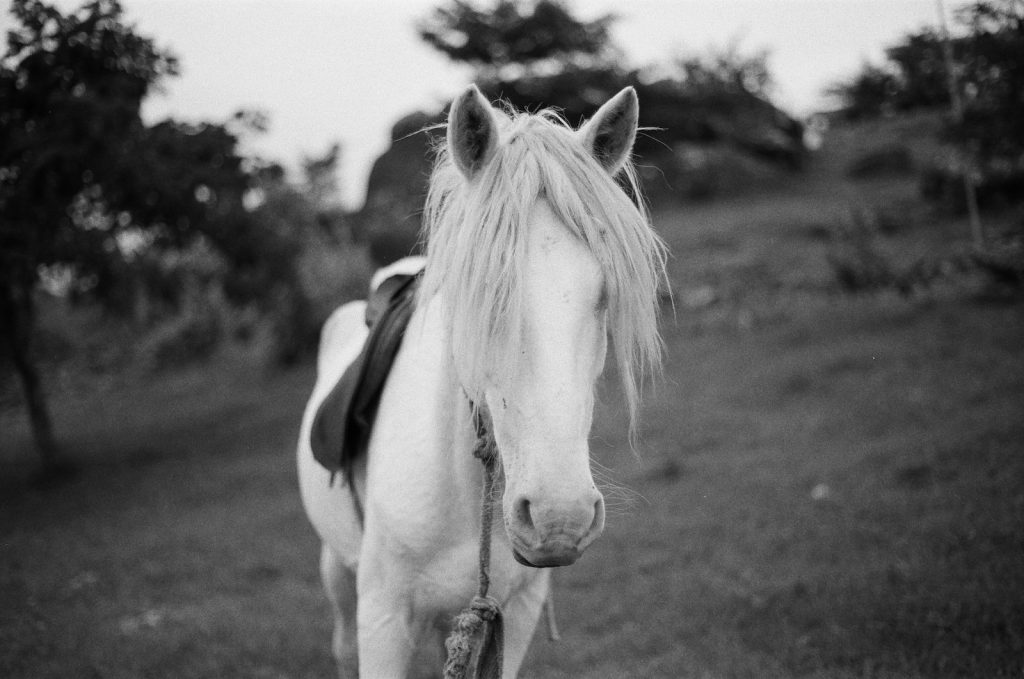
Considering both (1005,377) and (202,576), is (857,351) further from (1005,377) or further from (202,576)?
(202,576)

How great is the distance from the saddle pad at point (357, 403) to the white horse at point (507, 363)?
1.8 inches

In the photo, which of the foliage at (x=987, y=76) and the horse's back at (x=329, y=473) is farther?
the foliage at (x=987, y=76)

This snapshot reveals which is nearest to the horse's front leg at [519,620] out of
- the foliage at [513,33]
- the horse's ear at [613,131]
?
the horse's ear at [613,131]

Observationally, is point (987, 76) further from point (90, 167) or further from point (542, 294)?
point (90, 167)

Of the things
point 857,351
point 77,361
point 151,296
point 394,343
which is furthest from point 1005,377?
point 77,361

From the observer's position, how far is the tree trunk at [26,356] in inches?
346

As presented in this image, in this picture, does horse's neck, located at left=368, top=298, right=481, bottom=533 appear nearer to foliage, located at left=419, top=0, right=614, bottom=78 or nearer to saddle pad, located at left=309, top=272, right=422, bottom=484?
saddle pad, located at left=309, top=272, right=422, bottom=484

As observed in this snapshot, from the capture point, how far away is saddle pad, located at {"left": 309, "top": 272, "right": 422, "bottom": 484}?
7.67ft

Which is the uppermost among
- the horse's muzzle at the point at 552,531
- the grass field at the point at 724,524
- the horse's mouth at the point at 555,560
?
the horse's muzzle at the point at 552,531

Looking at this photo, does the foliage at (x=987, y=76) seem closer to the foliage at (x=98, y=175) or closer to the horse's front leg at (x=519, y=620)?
the horse's front leg at (x=519, y=620)

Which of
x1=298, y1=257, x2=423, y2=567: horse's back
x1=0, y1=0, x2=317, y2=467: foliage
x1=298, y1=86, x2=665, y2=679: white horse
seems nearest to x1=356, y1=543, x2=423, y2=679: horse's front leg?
x1=298, y1=86, x2=665, y2=679: white horse

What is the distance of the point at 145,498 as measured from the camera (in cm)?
805

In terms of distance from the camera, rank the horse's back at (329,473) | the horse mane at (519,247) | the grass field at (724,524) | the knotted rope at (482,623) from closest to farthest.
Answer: the horse mane at (519,247), the knotted rope at (482,623), the horse's back at (329,473), the grass field at (724,524)

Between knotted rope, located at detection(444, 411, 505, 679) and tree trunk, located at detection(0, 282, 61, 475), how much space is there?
8.95m
